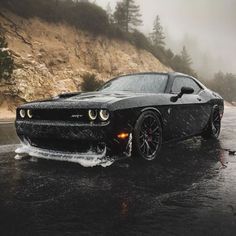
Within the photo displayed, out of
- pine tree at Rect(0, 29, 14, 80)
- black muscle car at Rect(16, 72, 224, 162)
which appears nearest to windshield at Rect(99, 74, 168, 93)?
black muscle car at Rect(16, 72, 224, 162)

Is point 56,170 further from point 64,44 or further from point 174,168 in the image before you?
point 64,44

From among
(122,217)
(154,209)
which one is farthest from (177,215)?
(122,217)

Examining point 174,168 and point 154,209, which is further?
point 174,168

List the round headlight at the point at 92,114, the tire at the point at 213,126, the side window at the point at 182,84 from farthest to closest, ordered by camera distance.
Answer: the tire at the point at 213,126, the side window at the point at 182,84, the round headlight at the point at 92,114

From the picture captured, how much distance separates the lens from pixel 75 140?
4.47 meters

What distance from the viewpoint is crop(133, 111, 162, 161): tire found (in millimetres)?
→ 4734

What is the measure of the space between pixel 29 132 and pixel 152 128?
64.3 inches

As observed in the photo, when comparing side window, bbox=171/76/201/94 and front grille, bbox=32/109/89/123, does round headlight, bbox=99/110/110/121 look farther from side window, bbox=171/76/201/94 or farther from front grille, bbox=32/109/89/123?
side window, bbox=171/76/201/94

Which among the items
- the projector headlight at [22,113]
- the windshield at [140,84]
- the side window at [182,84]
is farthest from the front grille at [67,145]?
the side window at [182,84]

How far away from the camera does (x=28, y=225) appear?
267 centimetres

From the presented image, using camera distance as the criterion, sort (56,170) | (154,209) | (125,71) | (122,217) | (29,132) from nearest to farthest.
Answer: (122,217), (154,209), (56,170), (29,132), (125,71)

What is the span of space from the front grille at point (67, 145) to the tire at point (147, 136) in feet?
1.84

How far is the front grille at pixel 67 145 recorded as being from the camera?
446 centimetres

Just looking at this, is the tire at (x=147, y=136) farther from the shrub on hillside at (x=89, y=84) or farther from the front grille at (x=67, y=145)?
the shrub on hillside at (x=89, y=84)
